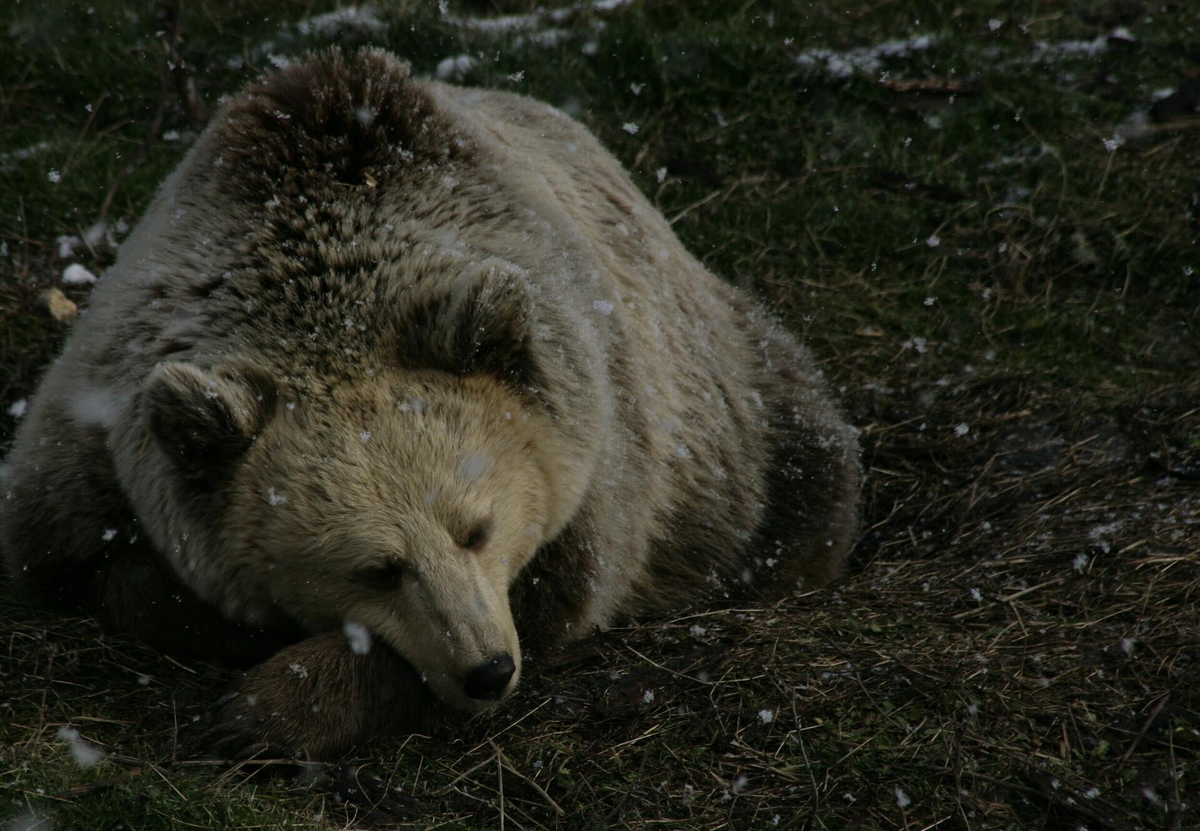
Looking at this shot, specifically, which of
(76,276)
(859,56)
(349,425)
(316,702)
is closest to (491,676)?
(316,702)

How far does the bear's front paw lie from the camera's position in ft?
11.3

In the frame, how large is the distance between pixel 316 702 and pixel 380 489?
80 centimetres

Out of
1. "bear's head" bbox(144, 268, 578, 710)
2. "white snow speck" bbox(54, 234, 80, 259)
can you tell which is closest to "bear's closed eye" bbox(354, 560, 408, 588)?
"bear's head" bbox(144, 268, 578, 710)

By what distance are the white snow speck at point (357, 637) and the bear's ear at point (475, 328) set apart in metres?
0.86

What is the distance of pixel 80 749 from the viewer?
131 inches

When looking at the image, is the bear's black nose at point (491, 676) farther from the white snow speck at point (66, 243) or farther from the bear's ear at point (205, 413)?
the white snow speck at point (66, 243)

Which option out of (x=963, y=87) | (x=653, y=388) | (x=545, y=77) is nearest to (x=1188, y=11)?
(x=963, y=87)

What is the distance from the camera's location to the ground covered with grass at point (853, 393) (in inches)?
131

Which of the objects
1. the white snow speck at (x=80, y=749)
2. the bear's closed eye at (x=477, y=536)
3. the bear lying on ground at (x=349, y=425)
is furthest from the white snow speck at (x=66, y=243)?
the bear's closed eye at (x=477, y=536)

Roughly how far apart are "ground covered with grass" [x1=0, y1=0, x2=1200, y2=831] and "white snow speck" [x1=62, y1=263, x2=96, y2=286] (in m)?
0.04

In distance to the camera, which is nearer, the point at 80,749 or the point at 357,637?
the point at 80,749

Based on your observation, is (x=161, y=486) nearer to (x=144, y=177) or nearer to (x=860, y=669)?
(x=860, y=669)

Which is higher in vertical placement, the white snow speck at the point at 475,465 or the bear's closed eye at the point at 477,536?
the white snow speck at the point at 475,465

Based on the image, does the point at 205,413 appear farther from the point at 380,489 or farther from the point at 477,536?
the point at 477,536
